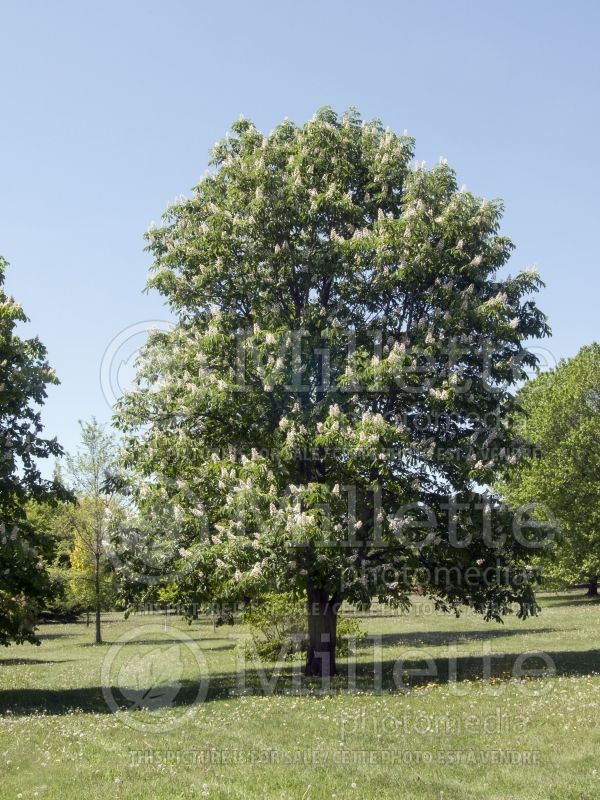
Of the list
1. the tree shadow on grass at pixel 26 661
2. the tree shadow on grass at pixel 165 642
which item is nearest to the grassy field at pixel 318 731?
the tree shadow on grass at pixel 26 661

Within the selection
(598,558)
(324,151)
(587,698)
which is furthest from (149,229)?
(598,558)

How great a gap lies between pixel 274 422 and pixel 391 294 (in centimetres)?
502

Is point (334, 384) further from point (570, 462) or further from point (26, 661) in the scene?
point (570, 462)

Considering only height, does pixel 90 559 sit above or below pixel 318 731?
above

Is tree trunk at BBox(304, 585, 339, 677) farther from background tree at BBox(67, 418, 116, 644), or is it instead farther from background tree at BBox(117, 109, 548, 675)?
background tree at BBox(67, 418, 116, 644)

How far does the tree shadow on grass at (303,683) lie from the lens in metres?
20.7

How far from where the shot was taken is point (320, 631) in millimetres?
24734

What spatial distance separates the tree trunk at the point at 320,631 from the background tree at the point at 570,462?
1318 inches

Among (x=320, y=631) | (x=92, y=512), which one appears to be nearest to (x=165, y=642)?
(x=92, y=512)

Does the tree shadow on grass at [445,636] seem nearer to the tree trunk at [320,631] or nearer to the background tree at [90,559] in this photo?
the tree trunk at [320,631]

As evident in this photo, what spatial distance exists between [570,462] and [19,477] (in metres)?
44.2

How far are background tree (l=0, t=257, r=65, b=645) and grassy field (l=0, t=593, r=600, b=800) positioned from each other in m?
2.79

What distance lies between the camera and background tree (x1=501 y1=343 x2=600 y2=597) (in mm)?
56250

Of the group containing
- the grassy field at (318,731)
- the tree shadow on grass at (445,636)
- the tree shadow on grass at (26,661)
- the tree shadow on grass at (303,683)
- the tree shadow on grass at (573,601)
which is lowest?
the tree shadow on grass at (573,601)
